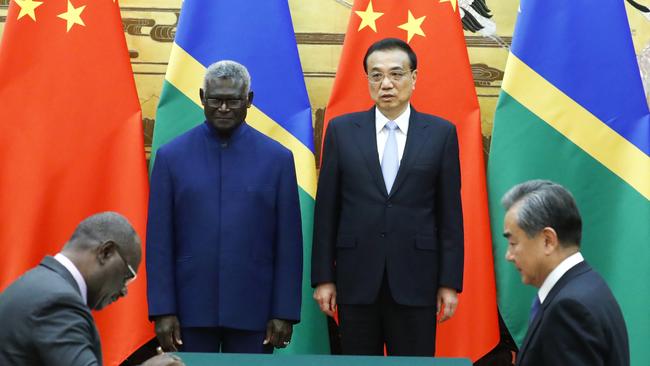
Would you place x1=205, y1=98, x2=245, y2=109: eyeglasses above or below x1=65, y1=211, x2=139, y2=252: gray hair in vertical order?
above

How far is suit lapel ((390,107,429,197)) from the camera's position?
3.93 m

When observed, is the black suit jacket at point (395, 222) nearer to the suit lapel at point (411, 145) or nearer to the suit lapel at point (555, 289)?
the suit lapel at point (411, 145)

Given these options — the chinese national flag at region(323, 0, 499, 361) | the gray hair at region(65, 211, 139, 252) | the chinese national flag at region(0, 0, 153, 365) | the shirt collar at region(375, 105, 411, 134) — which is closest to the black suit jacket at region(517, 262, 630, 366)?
the gray hair at region(65, 211, 139, 252)

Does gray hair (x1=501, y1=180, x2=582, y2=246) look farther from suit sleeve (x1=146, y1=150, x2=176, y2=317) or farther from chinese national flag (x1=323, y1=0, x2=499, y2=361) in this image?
chinese national flag (x1=323, y1=0, x2=499, y2=361)

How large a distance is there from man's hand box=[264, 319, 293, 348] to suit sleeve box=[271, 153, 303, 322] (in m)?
0.02

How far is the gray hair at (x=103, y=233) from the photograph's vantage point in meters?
2.60

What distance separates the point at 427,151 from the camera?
3953 mm

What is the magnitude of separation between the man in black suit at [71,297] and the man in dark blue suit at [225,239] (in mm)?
1141

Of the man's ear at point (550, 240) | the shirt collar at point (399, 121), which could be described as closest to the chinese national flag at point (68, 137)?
the shirt collar at point (399, 121)

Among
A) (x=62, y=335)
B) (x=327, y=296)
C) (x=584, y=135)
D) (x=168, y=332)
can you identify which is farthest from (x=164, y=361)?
(x=584, y=135)

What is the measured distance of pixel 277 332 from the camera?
3.80 m

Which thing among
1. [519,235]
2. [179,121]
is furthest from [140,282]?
[519,235]

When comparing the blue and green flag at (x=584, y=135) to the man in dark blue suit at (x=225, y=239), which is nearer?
the man in dark blue suit at (x=225, y=239)

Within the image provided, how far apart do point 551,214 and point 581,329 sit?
11.9 inches
